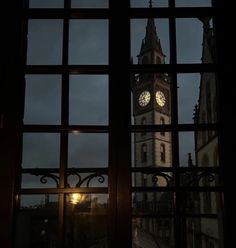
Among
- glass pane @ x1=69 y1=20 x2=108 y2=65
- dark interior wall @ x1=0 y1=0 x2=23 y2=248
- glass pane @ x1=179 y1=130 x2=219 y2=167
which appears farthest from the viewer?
glass pane @ x1=69 y1=20 x2=108 y2=65

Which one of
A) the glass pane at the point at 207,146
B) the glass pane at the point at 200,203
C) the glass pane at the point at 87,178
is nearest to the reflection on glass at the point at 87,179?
the glass pane at the point at 87,178

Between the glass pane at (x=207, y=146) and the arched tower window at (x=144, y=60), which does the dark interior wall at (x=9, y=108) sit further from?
the glass pane at (x=207, y=146)

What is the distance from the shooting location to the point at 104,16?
2246 mm

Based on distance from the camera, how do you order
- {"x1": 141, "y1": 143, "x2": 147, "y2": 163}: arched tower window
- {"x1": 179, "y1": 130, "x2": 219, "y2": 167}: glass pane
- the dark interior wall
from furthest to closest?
{"x1": 141, "y1": 143, "x2": 147, "y2": 163}: arched tower window → {"x1": 179, "y1": 130, "x2": 219, "y2": 167}: glass pane → the dark interior wall

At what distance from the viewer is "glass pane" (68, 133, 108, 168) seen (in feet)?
6.87

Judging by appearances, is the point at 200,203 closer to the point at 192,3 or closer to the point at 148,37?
the point at 148,37

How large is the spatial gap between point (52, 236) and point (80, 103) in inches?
24.6

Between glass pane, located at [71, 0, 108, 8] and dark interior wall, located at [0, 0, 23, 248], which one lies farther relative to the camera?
glass pane, located at [71, 0, 108, 8]

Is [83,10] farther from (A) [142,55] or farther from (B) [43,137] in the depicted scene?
(B) [43,137]

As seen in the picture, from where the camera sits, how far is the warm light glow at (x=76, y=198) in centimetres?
205

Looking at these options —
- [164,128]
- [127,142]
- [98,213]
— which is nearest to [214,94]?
[164,128]

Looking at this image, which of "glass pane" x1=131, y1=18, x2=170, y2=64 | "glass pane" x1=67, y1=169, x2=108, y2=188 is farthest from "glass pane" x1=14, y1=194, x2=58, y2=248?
"glass pane" x1=131, y1=18, x2=170, y2=64

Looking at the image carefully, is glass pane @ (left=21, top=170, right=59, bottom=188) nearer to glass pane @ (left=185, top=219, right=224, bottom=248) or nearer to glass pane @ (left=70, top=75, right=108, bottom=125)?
glass pane @ (left=70, top=75, right=108, bottom=125)

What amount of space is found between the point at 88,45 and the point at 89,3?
0.72 feet
